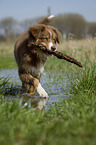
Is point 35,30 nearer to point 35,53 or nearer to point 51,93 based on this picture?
point 35,53

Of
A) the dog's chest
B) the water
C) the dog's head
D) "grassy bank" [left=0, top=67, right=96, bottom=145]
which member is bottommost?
the water

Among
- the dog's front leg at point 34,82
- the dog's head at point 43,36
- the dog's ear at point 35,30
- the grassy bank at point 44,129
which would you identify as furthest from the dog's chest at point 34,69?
the grassy bank at point 44,129

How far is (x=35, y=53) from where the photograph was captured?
5.08m

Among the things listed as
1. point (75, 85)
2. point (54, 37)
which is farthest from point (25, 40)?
point (75, 85)

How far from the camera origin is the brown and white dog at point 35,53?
4.97m

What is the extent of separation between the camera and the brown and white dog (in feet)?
16.3

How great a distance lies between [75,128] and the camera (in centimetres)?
290

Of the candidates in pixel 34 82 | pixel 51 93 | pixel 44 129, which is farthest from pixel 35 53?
pixel 44 129

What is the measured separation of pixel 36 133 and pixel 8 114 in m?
0.80

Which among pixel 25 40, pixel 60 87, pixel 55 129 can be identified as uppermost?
pixel 25 40

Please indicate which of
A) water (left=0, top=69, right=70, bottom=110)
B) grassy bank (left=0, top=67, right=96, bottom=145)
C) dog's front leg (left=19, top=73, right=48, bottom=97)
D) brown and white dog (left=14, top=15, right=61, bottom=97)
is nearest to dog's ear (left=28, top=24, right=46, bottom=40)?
brown and white dog (left=14, top=15, right=61, bottom=97)

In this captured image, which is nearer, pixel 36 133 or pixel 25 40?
pixel 36 133

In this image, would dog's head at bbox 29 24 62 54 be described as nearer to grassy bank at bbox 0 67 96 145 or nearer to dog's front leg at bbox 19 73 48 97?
dog's front leg at bbox 19 73 48 97

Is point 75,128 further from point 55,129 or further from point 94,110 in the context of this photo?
point 94,110
